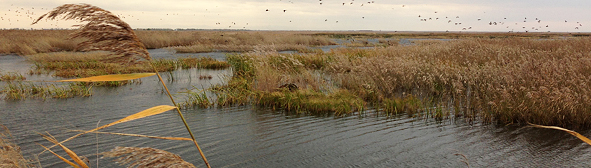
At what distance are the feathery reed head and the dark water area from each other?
3334 millimetres

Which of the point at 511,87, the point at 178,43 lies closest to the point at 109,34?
the point at 511,87

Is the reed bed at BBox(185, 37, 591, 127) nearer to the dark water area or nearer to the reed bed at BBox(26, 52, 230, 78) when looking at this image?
the dark water area

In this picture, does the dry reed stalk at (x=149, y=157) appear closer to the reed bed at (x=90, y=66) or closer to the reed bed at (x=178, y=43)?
the reed bed at (x=90, y=66)

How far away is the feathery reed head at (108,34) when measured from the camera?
1765 mm

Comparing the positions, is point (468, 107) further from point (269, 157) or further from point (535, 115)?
point (269, 157)

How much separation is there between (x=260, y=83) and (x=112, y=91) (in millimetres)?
4775

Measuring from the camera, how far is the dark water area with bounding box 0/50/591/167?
17.2ft

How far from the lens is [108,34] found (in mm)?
1820

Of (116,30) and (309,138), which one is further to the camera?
(309,138)

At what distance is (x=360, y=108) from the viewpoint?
8641 millimetres

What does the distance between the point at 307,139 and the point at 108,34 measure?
4.75m

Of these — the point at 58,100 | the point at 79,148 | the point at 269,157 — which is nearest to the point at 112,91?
the point at 58,100

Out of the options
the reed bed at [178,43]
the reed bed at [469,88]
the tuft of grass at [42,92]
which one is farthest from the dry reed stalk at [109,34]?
the reed bed at [178,43]

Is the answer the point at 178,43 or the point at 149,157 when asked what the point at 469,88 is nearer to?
the point at 149,157
